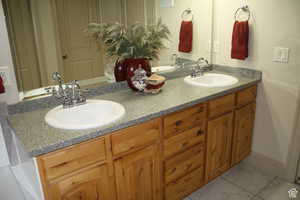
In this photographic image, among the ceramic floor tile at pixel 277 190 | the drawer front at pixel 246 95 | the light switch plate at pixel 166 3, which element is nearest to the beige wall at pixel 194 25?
the light switch plate at pixel 166 3

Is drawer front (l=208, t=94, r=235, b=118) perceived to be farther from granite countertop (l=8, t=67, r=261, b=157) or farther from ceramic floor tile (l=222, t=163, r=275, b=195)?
ceramic floor tile (l=222, t=163, r=275, b=195)

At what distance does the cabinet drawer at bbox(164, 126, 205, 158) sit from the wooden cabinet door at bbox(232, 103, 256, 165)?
45 cm

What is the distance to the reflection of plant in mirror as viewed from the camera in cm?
177

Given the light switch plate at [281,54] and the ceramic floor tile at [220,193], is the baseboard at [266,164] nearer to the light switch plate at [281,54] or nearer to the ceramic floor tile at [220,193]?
the ceramic floor tile at [220,193]

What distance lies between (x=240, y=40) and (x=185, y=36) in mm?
496

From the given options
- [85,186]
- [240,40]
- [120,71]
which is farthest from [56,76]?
[240,40]

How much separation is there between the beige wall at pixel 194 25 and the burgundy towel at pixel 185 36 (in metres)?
0.04

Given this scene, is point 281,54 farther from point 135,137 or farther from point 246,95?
point 135,137

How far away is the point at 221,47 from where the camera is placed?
7.75ft

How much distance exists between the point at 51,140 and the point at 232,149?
157cm

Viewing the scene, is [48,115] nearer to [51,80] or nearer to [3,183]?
[51,80]

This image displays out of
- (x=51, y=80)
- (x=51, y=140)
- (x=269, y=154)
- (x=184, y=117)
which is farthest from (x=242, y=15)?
(x=51, y=140)

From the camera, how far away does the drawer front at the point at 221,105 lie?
1.85 m

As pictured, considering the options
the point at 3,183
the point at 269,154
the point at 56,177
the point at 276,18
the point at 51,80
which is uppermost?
the point at 276,18
